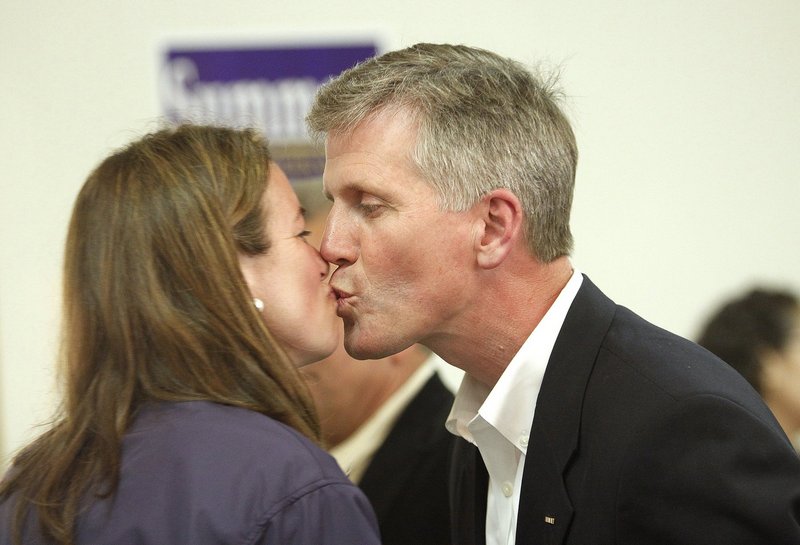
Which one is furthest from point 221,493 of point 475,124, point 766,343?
point 766,343

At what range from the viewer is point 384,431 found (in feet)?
7.14

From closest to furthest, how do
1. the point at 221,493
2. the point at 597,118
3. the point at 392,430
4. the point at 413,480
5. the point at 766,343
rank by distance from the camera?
1. the point at 221,493
2. the point at 413,480
3. the point at 392,430
4. the point at 766,343
5. the point at 597,118

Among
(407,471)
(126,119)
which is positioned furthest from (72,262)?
(126,119)

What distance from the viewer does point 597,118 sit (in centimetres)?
374

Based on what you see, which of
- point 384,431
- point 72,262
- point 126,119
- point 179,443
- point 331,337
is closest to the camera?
point 179,443

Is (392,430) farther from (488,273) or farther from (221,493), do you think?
(221,493)

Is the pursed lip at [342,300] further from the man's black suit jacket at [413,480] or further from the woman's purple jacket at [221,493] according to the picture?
the man's black suit jacket at [413,480]

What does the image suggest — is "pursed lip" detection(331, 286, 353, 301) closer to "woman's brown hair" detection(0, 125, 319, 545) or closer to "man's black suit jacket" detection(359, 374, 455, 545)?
"woman's brown hair" detection(0, 125, 319, 545)

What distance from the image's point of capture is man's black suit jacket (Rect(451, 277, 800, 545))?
115cm

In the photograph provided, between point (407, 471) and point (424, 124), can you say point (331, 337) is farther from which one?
point (407, 471)

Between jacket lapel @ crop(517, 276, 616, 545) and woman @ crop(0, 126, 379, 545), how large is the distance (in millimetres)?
261

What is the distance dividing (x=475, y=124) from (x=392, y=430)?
89cm

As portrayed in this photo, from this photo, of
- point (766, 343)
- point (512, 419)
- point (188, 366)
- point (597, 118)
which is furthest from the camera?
point (597, 118)

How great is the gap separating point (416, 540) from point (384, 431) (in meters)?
0.31
